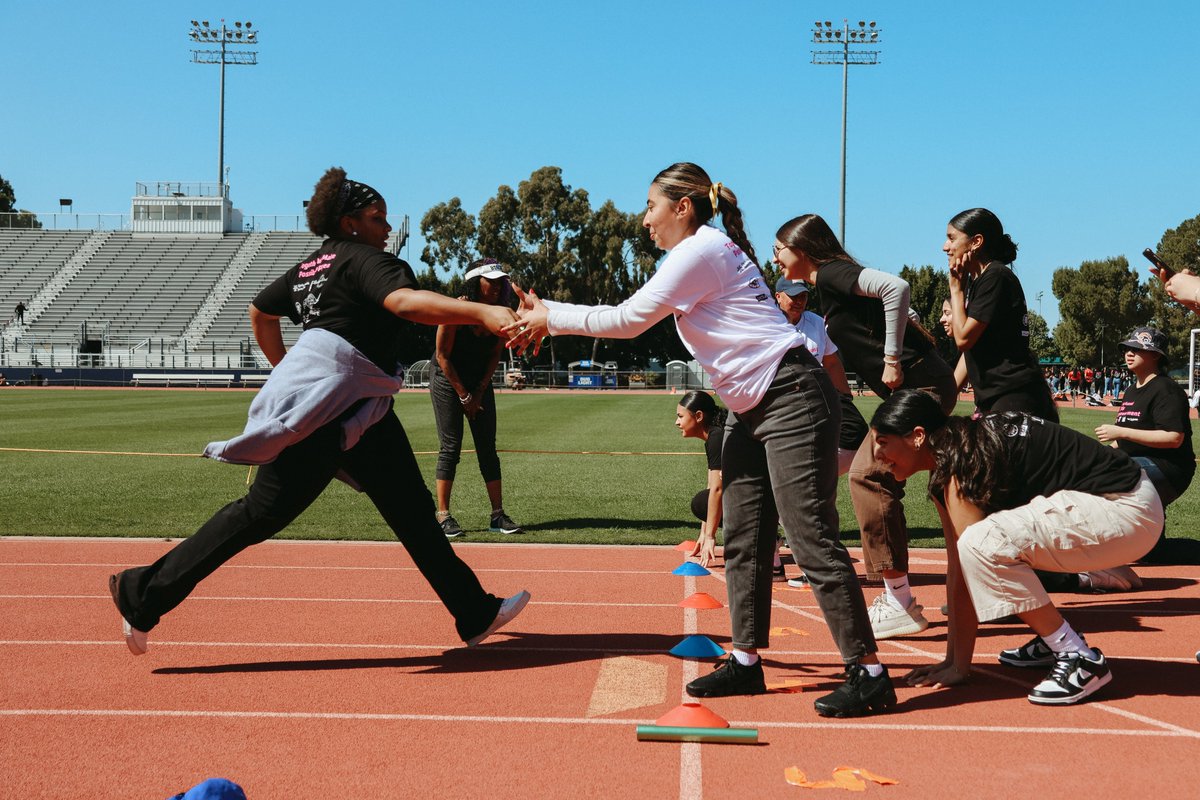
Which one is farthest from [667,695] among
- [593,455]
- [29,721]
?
[593,455]

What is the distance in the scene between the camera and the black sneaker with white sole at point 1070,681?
4.29 m

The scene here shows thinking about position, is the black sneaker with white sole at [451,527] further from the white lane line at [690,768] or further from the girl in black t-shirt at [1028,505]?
the girl in black t-shirt at [1028,505]

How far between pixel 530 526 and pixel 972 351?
4.66 meters

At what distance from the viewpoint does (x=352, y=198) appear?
4996 mm

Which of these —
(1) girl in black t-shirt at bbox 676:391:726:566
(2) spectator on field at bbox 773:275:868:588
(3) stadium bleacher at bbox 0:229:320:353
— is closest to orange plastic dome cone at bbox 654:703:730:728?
(2) spectator on field at bbox 773:275:868:588

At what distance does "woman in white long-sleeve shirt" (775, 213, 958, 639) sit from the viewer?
5.18m

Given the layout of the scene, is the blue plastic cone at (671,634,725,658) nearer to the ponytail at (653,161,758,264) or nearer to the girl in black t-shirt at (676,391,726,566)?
the ponytail at (653,161,758,264)

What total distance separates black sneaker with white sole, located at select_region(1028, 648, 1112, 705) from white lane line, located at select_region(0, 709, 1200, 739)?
27cm

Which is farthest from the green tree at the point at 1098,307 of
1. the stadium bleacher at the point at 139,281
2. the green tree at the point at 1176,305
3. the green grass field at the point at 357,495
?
the green grass field at the point at 357,495

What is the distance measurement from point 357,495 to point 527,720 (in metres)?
7.81

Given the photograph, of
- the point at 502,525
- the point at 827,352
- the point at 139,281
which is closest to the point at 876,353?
the point at 827,352

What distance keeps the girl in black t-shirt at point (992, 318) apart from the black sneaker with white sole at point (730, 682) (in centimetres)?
199

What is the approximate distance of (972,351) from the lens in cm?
566

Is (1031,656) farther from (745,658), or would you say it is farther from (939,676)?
(745,658)
